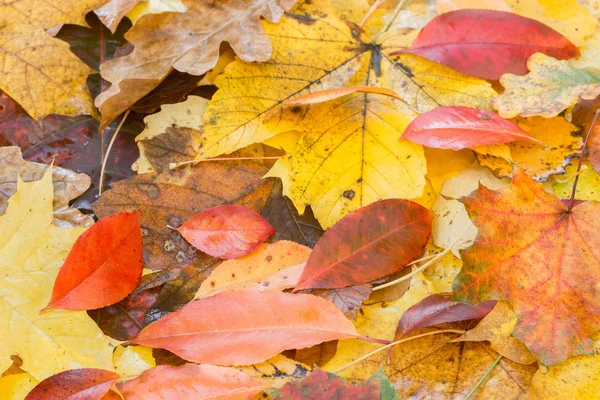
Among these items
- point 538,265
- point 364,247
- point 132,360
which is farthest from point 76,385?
point 538,265

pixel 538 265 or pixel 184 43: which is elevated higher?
pixel 184 43

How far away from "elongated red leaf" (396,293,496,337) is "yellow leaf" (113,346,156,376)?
42 centimetres

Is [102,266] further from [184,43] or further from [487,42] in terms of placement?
[487,42]

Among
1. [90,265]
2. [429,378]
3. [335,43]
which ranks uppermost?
[335,43]

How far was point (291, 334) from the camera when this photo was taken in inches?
36.8

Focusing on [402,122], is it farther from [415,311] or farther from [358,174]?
[415,311]

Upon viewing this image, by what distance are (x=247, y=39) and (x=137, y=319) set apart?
0.55 m

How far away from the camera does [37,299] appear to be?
976 millimetres

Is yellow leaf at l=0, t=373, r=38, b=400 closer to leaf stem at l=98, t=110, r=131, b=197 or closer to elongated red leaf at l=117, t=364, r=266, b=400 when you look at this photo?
elongated red leaf at l=117, t=364, r=266, b=400

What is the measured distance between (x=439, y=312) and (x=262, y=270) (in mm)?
307

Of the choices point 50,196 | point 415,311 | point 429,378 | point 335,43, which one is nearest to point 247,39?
point 335,43

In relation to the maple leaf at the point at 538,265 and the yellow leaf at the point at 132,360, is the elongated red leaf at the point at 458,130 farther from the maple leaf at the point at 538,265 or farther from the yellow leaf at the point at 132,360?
the yellow leaf at the point at 132,360

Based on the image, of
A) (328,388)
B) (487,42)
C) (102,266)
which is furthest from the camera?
(487,42)

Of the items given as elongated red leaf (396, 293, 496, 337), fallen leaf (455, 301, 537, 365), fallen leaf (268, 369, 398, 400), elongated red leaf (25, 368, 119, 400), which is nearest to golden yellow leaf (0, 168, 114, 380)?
elongated red leaf (25, 368, 119, 400)
